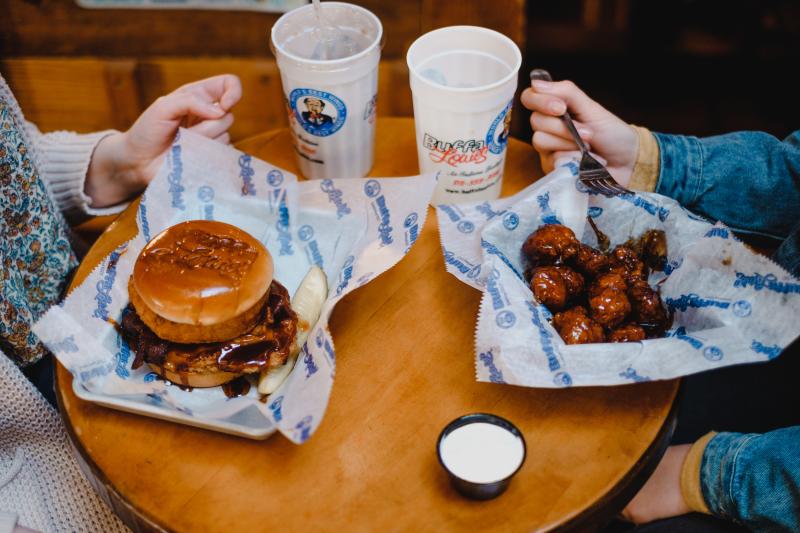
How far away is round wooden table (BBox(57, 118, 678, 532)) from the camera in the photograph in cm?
119

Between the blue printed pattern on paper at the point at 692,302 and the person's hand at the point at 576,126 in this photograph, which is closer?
the blue printed pattern on paper at the point at 692,302

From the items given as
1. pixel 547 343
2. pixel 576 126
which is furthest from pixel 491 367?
pixel 576 126

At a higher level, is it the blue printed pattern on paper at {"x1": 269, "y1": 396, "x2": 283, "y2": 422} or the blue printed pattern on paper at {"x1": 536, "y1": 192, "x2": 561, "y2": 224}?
the blue printed pattern on paper at {"x1": 536, "y1": 192, "x2": 561, "y2": 224}

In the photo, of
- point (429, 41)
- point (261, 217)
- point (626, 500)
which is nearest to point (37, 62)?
point (261, 217)

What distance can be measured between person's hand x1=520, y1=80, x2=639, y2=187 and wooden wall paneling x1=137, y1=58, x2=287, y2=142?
4.76 ft

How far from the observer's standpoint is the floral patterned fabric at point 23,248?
152 centimetres

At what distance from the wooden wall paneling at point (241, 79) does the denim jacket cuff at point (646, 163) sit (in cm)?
161

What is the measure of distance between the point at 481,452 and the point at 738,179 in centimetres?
95

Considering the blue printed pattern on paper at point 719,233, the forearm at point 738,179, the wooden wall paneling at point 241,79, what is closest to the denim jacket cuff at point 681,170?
the forearm at point 738,179

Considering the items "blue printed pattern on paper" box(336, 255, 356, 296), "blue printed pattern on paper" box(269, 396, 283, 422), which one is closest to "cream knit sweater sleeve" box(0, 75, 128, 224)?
"blue printed pattern on paper" box(336, 255, 356, 296)

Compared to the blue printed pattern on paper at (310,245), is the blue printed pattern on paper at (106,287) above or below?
above

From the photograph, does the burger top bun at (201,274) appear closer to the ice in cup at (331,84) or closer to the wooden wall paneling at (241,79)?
the ice in cup at (331,84)

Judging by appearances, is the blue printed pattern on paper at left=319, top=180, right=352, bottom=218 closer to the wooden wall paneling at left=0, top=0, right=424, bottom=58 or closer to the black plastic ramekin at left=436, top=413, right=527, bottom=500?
the black plastic ramekin at left=436, top=413, right=527, bottom=500

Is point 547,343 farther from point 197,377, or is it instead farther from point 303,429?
point 197,377
